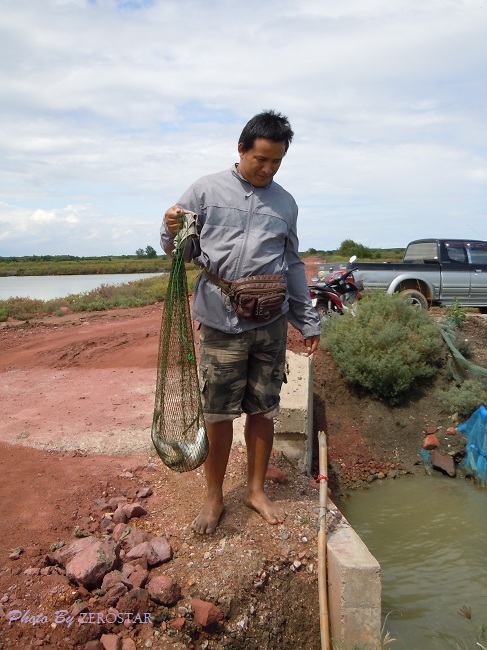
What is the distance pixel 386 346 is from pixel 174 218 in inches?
197

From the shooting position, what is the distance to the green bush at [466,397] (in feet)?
22.4

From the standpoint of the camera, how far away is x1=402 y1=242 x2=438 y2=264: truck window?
450 inches

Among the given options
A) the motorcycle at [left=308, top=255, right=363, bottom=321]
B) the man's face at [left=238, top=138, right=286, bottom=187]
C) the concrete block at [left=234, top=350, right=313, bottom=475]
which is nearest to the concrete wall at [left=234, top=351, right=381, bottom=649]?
the concrete block at [left=234, top=350, right=313, bottom=475]

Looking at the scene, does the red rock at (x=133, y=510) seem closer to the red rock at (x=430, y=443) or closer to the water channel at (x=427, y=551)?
the water channel at (x=427, y=551)

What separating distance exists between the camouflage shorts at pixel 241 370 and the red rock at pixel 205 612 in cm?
85

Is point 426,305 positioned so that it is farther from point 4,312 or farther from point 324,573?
point 4,312

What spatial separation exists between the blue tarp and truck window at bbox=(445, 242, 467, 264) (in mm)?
5120

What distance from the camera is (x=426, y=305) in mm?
10453

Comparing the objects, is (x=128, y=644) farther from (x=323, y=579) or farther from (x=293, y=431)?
(x=293, y=431)

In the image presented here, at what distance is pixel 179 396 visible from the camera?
10.7 ft

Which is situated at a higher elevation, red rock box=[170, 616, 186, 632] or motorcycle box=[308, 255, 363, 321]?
motorcycle box=[308, 255, 363, 321]

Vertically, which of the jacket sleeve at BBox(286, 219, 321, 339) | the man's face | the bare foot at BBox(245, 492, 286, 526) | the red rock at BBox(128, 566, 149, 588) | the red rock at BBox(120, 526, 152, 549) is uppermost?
the man's face

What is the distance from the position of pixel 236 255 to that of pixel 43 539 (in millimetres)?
1801

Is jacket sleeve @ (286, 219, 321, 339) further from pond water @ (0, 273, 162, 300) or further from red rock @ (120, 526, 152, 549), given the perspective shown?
pond water @ (0, 273, 162, 300)
